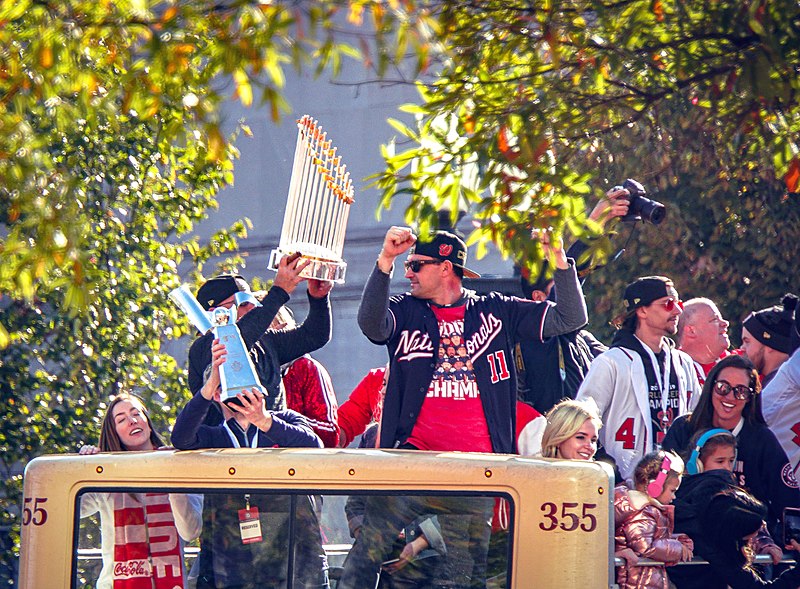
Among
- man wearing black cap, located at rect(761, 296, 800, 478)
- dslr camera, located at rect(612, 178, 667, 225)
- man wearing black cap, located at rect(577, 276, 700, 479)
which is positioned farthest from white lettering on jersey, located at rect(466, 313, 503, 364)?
man wearing black cap, located at rect(761, 296, 800, 478)

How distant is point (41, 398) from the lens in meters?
8.62

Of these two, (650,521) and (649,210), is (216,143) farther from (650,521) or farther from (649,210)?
(649,210)

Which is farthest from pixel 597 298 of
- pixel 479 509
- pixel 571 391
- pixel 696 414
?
pixel 479 509

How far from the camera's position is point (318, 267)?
6.43 meters

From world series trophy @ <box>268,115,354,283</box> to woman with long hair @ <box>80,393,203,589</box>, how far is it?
1899 millimetres

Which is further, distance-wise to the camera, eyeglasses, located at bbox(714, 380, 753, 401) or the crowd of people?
eyeglasses, located at bbox(714, 380, 753, 401)

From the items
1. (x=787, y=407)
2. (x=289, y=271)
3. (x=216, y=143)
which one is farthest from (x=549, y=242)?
(x=787, y=407)

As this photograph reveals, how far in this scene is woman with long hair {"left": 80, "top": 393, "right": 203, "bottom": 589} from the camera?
4488 millimetres

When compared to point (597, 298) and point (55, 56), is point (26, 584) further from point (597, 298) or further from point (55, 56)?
point (597, 298)

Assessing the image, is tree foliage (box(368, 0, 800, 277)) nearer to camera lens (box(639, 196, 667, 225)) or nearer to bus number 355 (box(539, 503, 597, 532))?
camera lens (box(639, 196, 667, 225))

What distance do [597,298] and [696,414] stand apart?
426 cm

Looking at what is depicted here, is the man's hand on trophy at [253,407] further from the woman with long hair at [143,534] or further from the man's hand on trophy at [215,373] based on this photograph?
the woman with long hair at [143,534]

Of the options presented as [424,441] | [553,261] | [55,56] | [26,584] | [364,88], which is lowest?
[26,584]

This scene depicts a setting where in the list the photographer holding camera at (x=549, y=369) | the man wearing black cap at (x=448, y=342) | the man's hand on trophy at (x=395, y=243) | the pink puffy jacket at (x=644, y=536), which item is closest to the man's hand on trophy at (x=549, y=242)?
the man wearing black cap at (x=448, y=342)
